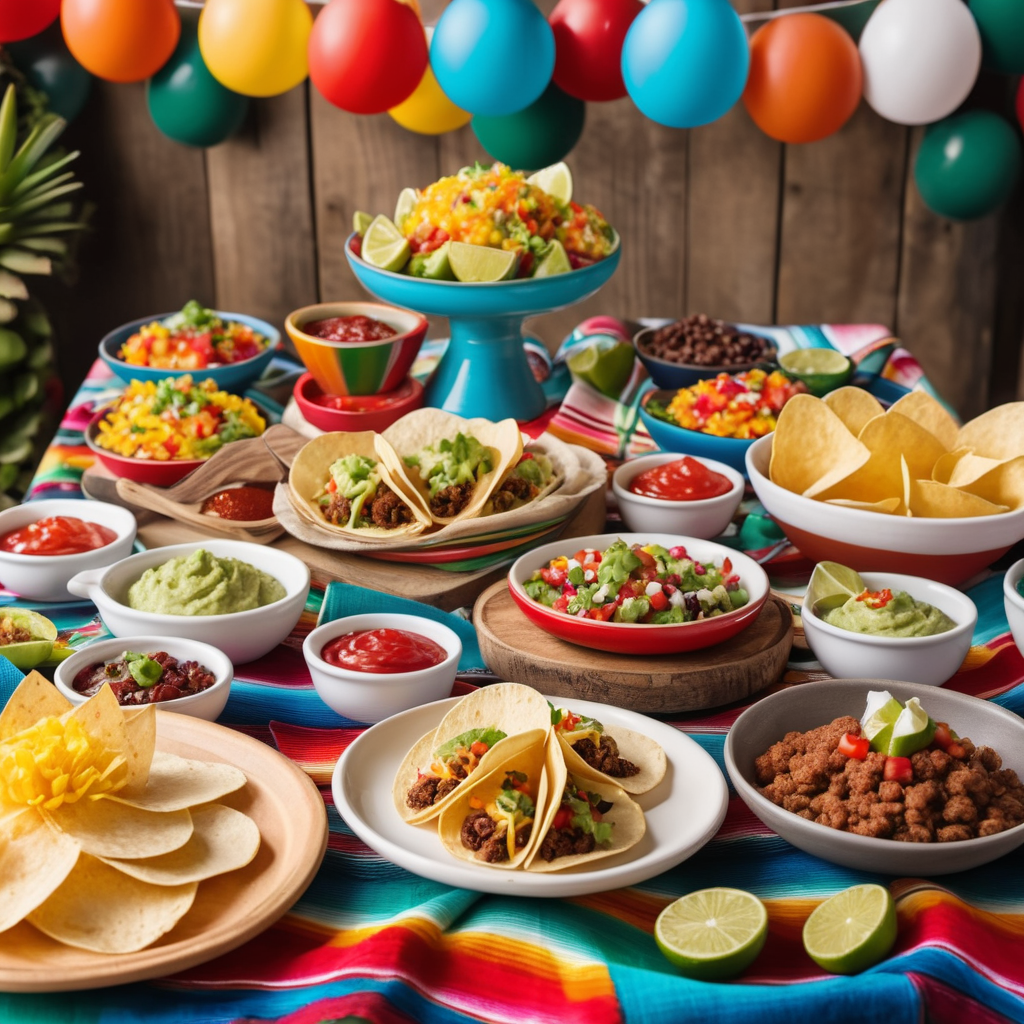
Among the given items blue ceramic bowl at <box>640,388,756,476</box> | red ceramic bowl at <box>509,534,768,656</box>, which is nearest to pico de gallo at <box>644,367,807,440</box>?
blue ceramic bowl at <box>640,388,756,476</box>

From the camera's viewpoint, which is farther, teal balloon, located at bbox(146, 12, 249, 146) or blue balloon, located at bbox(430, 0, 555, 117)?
teal balloon, located at bbox(146, 12, 249, 146)

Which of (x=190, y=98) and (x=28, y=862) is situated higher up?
(x=190, y=98)

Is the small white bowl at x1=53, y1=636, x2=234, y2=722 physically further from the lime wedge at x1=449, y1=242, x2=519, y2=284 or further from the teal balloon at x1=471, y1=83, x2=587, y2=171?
the teal balloon at x1=471, y1=83, x2=587, y2=171

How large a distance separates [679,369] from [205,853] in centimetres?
205

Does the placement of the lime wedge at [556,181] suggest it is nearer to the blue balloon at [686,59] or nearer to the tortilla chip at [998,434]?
the blue balloon at [686,59]

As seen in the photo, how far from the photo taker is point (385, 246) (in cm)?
296

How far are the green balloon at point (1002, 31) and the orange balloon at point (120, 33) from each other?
2.37m

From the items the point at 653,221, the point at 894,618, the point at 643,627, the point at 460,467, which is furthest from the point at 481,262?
the point at 653,221

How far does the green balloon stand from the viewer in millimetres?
3355

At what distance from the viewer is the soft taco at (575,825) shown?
152 centimetres

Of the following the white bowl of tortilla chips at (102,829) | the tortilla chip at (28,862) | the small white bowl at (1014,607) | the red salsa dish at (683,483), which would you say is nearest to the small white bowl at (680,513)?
the red salsa dish at (683,483)

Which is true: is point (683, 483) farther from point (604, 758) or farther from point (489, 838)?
point (489, 838)

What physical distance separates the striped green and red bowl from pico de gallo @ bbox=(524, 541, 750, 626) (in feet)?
3.44

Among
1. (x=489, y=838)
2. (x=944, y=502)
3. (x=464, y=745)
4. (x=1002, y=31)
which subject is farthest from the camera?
(x=1002, y=31)
